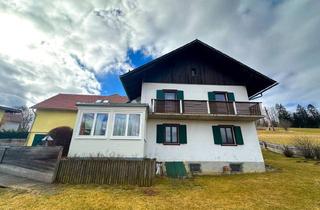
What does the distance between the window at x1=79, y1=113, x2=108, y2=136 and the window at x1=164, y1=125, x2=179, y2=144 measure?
4575mm

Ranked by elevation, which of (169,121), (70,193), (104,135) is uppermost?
(169,121)

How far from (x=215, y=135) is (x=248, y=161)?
9.55ft

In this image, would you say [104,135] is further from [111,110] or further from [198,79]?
[198,79]

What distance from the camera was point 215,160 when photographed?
12070 mm

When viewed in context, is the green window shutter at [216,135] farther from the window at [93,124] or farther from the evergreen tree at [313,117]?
the evergreen tree at [313,117]

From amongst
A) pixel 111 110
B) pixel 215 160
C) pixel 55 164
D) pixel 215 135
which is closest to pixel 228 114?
pixel 215 135

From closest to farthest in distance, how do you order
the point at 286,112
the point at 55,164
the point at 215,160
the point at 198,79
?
the point at 55,164 → the point at 215,160 → the point at 198,79 → the point at 286,112

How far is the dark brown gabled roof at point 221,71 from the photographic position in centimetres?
1432

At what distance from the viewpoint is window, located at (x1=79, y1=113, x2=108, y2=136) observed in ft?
34.7

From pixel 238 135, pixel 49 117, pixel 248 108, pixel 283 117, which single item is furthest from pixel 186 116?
pixel 283 117

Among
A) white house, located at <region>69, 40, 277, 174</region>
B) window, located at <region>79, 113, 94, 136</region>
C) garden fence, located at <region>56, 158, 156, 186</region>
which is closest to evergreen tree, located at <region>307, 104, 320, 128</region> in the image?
white house, located at <region>69, 40, 277, 174</region>

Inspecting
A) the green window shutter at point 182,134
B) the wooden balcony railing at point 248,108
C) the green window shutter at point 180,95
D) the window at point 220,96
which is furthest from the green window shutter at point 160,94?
the wooden balcony railing at point 248,108

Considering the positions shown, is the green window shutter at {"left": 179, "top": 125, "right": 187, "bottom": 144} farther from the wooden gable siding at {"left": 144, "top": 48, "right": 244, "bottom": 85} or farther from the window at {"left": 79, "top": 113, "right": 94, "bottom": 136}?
the window at {"left": 79, "top": 113, "right": 94, "bottom": 136}

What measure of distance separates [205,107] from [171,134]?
3312 millimetres
